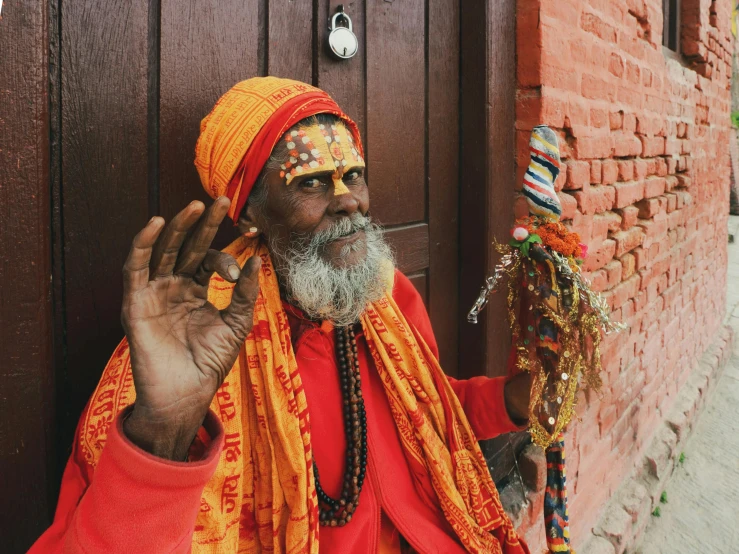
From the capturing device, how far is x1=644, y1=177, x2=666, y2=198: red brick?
300 centimetres

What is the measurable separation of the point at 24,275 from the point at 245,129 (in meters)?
0.55

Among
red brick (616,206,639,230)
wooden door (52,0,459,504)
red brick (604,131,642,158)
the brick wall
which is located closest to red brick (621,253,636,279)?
the brick wall

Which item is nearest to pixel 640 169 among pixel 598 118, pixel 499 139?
pixel 598 118

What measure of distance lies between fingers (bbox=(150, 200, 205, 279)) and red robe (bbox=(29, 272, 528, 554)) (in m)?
0.25

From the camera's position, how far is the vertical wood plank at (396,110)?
181 centimetres

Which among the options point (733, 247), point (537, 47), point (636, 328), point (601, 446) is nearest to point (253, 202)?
point (537, 47)

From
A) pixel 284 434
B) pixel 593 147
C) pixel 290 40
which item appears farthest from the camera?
pixel 593 147

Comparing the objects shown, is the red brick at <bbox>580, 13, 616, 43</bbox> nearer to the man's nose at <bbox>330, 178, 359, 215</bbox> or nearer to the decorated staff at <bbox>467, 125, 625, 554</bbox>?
the decorated staff at <bbox>467, 125, 625, 554</bbox>

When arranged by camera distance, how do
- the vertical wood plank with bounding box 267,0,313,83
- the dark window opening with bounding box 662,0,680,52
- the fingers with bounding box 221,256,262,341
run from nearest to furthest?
the fingers with bounding box 221,256,262,341, the vertical wood plank with bounding box 267,0,313,83, the dark window opening with bounding box 662,0,680,52

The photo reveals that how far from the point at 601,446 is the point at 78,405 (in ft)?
8.08

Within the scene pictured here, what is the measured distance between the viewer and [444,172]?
82.7 inches

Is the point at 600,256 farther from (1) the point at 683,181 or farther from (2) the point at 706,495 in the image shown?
(2) the point at 706,495

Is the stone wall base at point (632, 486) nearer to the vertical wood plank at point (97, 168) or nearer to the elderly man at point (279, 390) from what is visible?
the elderly man at point (279, 390)

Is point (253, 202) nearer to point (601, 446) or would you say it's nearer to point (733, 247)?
point (601, 446)
